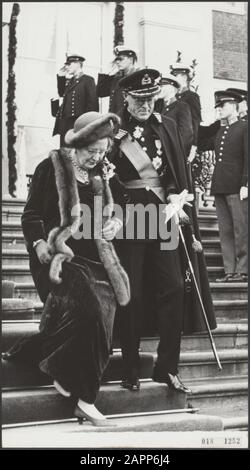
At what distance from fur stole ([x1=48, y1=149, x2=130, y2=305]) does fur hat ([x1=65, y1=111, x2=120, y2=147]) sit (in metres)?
0.13

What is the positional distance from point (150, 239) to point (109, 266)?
41 centimetres

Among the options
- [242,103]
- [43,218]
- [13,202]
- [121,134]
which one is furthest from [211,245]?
[43,218]

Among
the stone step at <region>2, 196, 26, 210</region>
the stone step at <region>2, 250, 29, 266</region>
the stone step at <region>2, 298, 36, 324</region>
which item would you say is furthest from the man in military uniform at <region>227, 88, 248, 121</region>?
the stone step at <region>2, 298, 36, 324</region>

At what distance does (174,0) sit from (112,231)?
1835mm

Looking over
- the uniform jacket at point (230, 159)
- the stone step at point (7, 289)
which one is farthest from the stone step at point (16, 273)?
the uniform jacket at point (230, 159)

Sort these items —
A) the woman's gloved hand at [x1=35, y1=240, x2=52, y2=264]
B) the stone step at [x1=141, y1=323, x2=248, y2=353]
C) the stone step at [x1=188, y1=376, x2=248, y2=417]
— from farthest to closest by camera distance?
1. the stone step at [x1=141, y1=323, x2=248, y2=353]
2. the stone step at [x1=188, y1=376, x2=248, y2=417]
3. the woman's gloved hand at [x1=35, y1=240, x2=52, y2=264]

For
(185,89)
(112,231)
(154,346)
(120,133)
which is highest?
(185,89)

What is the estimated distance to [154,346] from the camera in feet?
25.2

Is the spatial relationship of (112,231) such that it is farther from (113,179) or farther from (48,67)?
(48,67)

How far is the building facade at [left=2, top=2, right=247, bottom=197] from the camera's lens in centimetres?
783

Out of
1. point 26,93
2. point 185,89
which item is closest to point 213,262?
point 185,89

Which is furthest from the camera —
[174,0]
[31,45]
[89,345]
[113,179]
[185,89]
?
[185,89]

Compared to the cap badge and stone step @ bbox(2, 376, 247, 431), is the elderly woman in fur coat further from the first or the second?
the cap badge

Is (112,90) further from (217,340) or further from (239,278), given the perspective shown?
(217,340)
